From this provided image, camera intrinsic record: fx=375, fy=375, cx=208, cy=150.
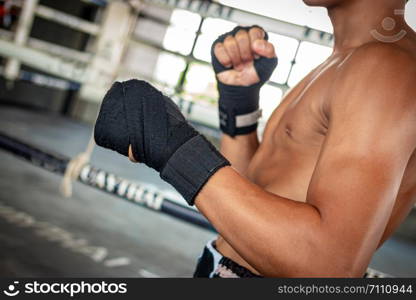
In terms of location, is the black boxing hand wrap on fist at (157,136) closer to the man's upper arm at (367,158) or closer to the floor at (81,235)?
the man's upper arm at (367,158)

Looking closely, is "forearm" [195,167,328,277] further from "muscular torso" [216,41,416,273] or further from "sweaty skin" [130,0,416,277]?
"muscular torso" [216,41,416,273]

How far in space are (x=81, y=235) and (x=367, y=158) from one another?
217 cm

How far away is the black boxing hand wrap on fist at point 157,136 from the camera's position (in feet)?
1.95

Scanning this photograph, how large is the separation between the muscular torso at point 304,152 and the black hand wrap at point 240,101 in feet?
0.55

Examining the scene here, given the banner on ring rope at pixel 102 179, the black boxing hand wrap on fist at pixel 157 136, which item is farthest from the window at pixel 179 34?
the black boxing hand wrap on fist at pixel 157 136

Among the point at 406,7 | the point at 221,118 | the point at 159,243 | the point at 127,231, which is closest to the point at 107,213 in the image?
the point at 127,231

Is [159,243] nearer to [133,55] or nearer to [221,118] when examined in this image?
[221,118]

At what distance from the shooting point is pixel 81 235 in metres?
2.37

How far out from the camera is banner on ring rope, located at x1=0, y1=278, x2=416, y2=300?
641 millimetres

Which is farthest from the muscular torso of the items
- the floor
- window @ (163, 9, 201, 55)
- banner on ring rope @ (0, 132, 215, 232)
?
window @ (163, 9, 201, 55)

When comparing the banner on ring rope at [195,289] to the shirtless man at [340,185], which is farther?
the banner on ring rope at [195,289]

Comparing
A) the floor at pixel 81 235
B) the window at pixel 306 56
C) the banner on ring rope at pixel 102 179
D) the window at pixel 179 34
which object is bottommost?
the floor at pixel 81 235

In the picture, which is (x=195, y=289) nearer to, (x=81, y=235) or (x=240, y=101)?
(x=240, y=101)

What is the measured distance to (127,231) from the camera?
8.79 ft
